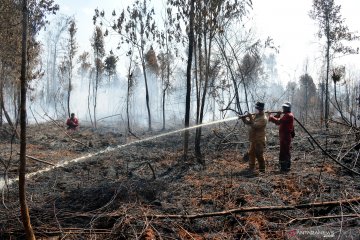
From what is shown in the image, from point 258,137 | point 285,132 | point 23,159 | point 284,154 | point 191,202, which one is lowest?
point 191,202

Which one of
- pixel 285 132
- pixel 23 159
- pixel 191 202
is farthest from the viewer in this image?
pixel 285 132

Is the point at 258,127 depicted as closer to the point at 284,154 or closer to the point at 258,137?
the point at 258,137

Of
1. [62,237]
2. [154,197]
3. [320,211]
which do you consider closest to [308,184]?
[320,211]

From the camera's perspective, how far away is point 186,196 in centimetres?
616

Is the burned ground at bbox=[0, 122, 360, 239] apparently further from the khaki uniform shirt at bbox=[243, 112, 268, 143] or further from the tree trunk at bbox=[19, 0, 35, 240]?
the khaki uniform shirt at bbox=[243, 112, 268, 143]

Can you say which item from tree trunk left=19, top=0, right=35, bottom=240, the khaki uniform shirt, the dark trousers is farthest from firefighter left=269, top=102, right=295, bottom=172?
tree trunk left=19, top=0, right=35, bottom=240

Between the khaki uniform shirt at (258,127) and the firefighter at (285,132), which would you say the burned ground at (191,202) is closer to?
the firefighter at (285,132)

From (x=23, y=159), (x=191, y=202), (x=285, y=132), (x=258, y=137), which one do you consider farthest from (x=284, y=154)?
(x=23, y=159)

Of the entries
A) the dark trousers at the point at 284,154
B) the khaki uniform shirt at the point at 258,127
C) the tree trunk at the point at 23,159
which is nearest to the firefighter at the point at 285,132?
the dark trousers at the point at 284,154

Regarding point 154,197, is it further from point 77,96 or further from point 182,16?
point 77,96

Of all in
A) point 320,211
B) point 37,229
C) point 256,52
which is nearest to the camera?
point 37,229

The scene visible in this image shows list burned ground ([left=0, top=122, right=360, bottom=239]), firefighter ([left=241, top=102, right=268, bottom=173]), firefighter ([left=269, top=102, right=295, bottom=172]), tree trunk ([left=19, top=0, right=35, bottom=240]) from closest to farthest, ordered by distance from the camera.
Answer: tree trunk ([left=19, top=0, right=35, bottom=240]) → burned ground ([left=0, top=122, right=360, bottom=239]) → firefighter ([left=269, top=102, right=295, bottom=172]) → firefighter ([left=241, top=102, right=268, bottom=173])

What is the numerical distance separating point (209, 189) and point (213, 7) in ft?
21.0

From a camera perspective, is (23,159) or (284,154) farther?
(284,154)
